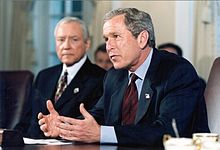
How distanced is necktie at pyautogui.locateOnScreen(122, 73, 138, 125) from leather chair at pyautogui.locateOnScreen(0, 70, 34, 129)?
1.36 metres

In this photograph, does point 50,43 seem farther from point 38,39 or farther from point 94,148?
point 94,148

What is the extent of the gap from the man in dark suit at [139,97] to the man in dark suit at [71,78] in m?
0.83

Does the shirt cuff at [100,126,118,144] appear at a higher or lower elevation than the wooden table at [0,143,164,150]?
higher

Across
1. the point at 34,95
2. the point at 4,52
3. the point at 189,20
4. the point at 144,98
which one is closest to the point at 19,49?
the point at 4,52

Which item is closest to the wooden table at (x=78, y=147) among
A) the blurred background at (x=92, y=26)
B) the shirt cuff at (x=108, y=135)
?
the shirt cuff at (x=108, y=135)

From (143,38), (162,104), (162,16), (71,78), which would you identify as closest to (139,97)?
(162,104)

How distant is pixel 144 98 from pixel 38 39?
3706 millimetres

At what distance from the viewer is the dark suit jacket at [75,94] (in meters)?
4.06

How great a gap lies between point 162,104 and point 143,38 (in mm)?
347

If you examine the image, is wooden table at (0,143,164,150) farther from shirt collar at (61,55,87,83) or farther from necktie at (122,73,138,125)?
shirt collar at (61,55,87,83)

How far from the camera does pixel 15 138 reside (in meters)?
2.79

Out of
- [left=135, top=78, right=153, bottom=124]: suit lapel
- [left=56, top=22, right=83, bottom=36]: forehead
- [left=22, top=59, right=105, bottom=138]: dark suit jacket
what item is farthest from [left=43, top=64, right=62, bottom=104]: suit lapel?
[left=135, top=78, right=153, bottom=124]: suit lapel

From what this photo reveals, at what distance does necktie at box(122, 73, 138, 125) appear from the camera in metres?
3.07

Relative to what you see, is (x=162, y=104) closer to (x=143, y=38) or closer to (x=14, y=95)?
(x=143, y=38)
